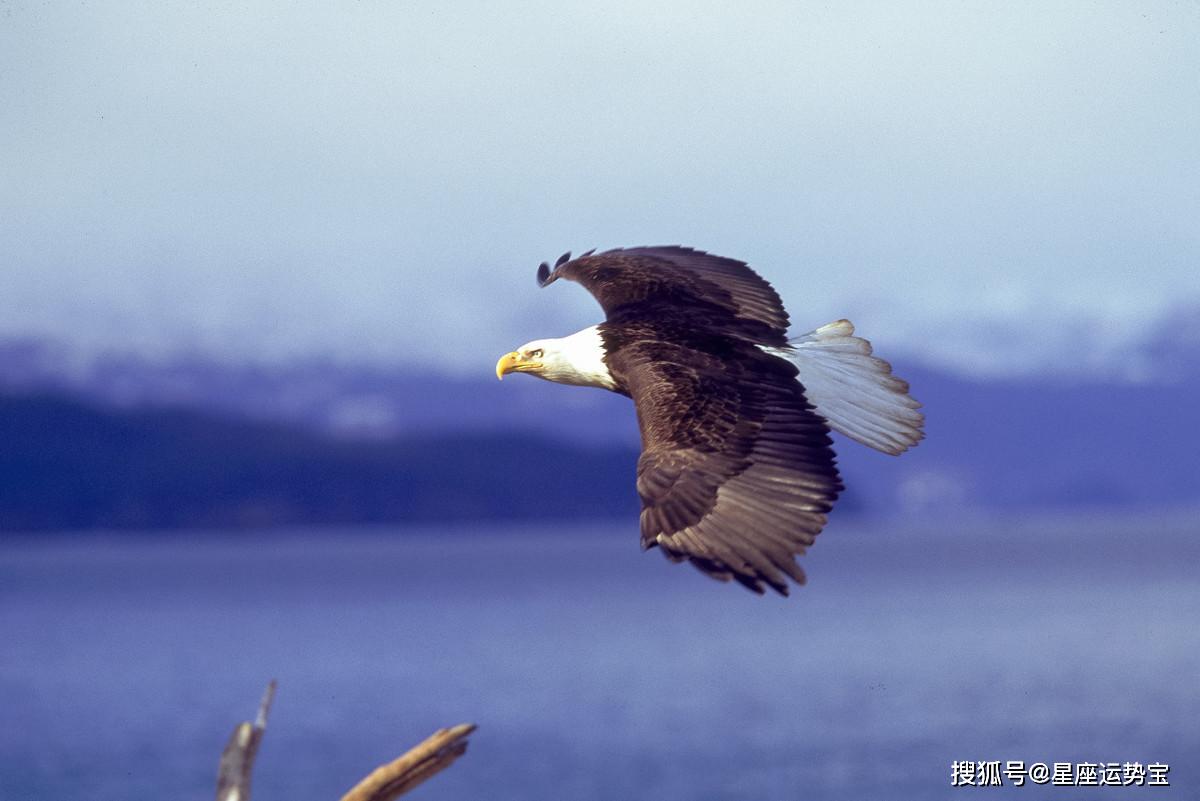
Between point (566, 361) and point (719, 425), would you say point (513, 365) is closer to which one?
point (566, 361)

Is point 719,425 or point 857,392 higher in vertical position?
point 857,392

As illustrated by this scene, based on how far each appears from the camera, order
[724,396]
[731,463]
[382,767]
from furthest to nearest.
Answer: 1. [724,396]
2. [731,463]
3. [382,767]

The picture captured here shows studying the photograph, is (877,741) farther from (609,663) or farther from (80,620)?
(80,620)

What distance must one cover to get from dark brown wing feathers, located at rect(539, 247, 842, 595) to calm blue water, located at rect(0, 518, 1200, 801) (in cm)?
3036

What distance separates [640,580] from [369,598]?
34.5 meters

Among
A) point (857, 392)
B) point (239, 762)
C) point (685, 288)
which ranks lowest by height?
point (239, 762)

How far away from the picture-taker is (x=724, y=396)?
22.4 feet

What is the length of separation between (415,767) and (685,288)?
356cm

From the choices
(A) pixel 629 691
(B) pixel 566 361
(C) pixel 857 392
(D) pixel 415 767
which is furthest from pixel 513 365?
(A) pixel 629 691

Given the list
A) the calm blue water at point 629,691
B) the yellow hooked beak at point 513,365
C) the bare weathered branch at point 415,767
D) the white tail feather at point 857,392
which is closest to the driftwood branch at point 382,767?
the bare weathered branch at point 415,767

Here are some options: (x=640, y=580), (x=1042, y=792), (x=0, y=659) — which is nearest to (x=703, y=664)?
(x=1042, y=792)

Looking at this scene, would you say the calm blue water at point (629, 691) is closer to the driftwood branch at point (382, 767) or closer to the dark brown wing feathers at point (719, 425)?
the dark brown wing feathers at point (719, 425)

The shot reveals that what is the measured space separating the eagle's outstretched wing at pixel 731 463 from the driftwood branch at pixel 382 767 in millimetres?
1241

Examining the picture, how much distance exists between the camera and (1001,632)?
3086 inches
